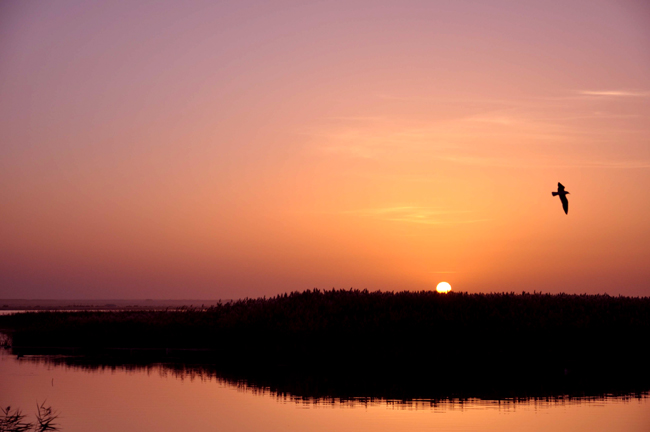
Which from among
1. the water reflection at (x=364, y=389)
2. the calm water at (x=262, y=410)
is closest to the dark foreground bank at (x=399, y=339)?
the water reflection at (x=364, y=389)

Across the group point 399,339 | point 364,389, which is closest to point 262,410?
point 364,389

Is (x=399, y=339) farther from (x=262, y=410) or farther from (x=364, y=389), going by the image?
(x=262, y=410)

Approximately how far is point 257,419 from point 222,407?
2003 mm

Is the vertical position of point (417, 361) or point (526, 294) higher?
point (526, 294)

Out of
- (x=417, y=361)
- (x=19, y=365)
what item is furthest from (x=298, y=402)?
(x=19, y=365)

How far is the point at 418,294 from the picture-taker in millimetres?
36688

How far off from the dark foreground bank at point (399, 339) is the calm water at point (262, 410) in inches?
118

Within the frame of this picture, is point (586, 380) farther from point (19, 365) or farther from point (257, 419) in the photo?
point (19, 365)

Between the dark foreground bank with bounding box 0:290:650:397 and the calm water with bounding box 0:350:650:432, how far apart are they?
301cm

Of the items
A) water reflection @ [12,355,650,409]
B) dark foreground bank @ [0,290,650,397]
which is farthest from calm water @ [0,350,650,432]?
dark foreground bank @ [0,290,650,397]

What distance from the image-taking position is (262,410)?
19219 mm

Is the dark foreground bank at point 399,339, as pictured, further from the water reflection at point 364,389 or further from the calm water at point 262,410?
the calm water at point 262,410

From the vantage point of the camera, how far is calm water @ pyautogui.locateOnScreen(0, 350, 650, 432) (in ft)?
56.2

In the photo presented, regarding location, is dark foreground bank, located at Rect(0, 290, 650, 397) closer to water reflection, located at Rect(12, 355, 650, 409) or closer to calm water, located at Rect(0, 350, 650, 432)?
water reflection, located at Rect(12, 355, 650, 409)
